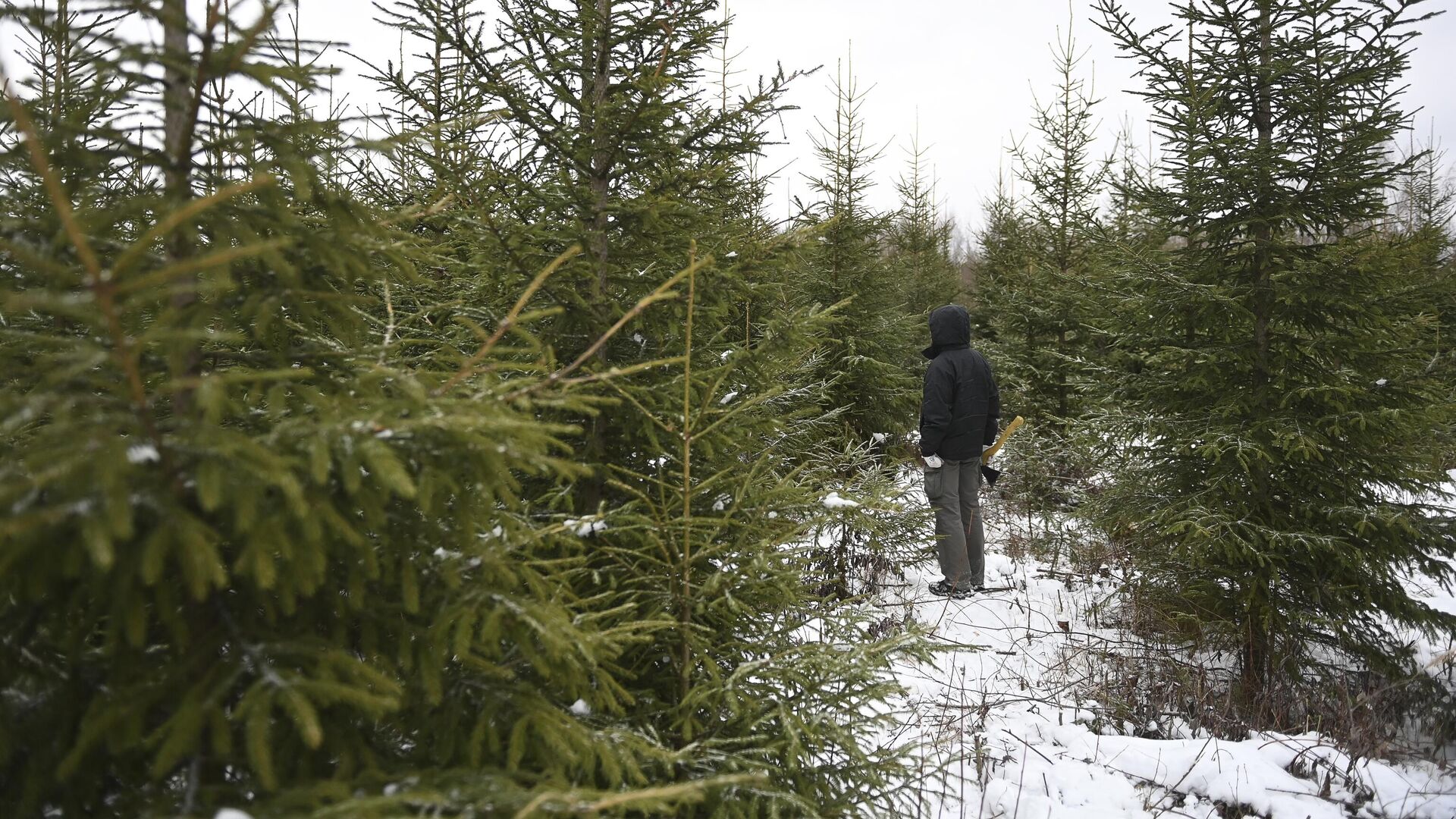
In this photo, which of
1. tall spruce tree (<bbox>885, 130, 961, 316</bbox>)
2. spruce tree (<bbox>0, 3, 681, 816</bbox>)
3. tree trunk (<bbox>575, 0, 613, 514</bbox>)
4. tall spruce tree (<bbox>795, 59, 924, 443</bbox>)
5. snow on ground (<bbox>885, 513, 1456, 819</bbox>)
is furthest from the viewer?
tall spruce tree (<bbox>885, 130, 961, 316</bbox>)

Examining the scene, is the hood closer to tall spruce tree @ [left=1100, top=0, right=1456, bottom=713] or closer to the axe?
the axe

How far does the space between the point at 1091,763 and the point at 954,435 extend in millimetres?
3114

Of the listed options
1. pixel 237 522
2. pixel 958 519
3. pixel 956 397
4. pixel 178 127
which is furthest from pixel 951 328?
pixel 237 522

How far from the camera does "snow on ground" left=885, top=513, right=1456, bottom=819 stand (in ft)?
11.2

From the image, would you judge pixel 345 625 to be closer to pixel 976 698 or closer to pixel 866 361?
pixel 976 698

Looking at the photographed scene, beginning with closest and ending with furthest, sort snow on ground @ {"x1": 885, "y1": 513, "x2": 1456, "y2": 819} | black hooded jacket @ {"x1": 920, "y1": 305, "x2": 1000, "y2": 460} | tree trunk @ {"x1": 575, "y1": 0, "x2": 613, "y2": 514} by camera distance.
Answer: tree trunk @ {"x1": 575, "y1": 0, "x2": 613, "y2": 514} < snow on ground @ {"x1": 885, "y1": 513, "x2": 1456, "y2": 819} < black hooded jacket @ {"x1": 920, "y1": 305, "x2": 1000, "y2": 460}

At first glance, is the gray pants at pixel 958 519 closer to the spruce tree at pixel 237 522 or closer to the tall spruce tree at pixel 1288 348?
the tall spruce tree at pixel 1288 348

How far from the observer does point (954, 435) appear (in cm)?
645

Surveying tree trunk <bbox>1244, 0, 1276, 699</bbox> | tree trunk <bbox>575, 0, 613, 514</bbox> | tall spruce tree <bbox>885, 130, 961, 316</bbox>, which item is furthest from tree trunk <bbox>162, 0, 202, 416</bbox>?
tall spruce tree <bbox>885, 130, 961, 316</bbox>

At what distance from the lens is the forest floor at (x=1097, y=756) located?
3.41 metres

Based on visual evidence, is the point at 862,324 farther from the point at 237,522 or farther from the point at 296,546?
the point at 237,522

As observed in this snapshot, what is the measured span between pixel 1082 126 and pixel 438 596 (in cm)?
1174

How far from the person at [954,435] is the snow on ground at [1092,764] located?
128 centimetres

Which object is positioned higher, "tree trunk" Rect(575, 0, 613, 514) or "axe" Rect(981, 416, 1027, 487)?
"tree trunk" Rect(575, 0, 613, 514)
